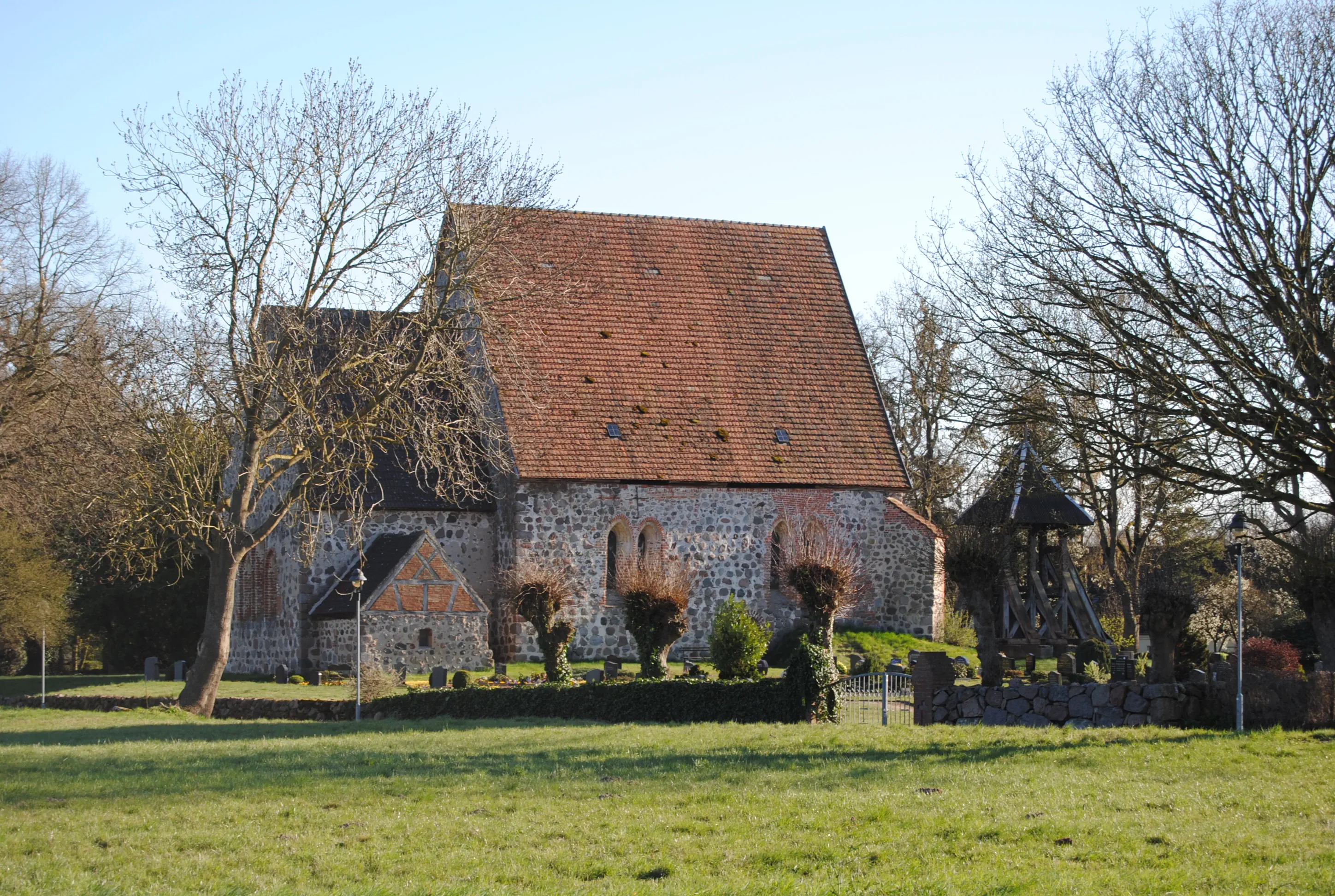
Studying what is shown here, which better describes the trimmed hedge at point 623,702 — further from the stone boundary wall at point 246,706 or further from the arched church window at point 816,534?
the arched church window at point 816,534

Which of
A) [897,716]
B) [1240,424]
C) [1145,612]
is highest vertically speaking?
[1240,424]

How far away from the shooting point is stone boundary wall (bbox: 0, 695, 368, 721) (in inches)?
787

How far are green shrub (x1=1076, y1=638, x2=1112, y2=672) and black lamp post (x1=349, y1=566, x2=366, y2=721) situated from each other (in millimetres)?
10957

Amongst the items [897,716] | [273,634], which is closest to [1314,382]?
[897,716]

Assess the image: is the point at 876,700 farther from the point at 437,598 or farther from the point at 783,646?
the point at 437,598

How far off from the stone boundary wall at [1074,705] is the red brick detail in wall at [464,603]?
10.2 metres

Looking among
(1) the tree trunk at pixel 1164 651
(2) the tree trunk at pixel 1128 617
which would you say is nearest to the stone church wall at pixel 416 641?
(1) the tree trunk at pixel 1164 651

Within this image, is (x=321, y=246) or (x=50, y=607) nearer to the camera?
(x=321, y=246)

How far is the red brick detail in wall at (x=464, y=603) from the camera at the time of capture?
979 inches

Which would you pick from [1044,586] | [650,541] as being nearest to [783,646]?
[650,541]

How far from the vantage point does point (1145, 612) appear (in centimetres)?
1588

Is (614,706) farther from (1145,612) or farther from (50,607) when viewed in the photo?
(50,607)

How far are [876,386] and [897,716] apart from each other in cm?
1294

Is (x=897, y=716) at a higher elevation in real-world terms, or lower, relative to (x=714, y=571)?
lower
